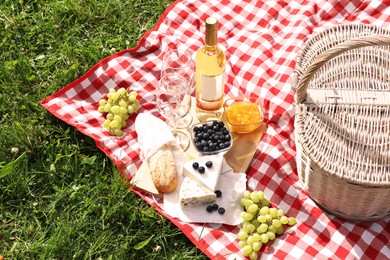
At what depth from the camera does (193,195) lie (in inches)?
95.3

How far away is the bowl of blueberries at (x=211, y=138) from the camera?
2.54 m

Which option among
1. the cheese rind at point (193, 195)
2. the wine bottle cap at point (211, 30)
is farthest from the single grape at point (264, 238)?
the wine bottle cap at point (211, 30)

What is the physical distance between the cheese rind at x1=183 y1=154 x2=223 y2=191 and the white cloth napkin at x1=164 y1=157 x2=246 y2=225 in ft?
0.25

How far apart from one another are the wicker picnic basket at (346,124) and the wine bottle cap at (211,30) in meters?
0.41

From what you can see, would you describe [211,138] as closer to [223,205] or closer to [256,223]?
[223,205]

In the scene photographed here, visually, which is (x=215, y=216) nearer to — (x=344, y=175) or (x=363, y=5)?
(x=344, y=175)

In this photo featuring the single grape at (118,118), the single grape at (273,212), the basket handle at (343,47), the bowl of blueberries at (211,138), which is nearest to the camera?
the basket handle at (343,47)

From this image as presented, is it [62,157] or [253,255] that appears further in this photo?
[62,157]

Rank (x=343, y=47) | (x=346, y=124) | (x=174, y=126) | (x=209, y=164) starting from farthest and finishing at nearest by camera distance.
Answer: (x=174, y=126) → (x=209, y=164) → (x=346, y=124) → (x=343, y=47)

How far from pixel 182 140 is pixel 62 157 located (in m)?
0.62

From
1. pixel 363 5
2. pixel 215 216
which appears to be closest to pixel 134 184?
pixel 215 216

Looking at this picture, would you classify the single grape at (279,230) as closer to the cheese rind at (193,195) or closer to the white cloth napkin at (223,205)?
the white cloth napkin at (223,205)

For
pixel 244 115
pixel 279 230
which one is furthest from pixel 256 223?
pixel 244 115

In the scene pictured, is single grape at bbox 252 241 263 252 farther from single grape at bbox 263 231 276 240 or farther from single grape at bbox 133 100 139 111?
single grape at bbox 133 100 139 111
